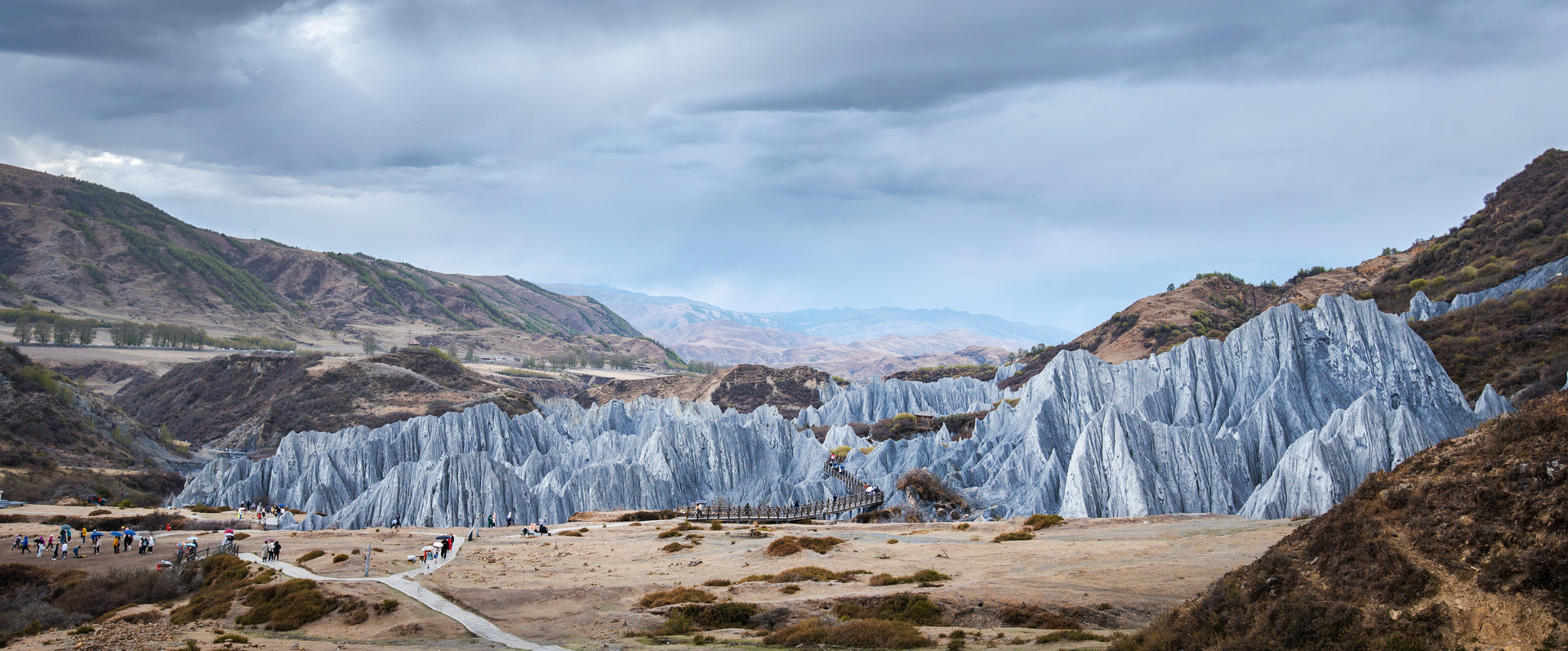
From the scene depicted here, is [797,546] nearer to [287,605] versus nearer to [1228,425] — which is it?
[287,605]

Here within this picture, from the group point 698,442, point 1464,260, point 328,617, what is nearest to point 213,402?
point 698,442

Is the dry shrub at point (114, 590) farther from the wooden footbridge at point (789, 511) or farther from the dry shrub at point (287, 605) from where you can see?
the wooden footbridge at point (789, 511)

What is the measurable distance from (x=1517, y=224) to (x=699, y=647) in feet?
377

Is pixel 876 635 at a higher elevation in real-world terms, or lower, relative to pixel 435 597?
higher

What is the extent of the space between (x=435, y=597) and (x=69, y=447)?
256 ft

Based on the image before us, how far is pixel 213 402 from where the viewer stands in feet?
432

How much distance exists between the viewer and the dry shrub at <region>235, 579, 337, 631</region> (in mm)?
26423

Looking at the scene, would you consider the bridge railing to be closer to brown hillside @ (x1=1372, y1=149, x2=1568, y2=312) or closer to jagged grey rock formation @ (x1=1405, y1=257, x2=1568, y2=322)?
jagged grey rock formation @ (x1=1405, y1=257, x2=1568, y2=322)

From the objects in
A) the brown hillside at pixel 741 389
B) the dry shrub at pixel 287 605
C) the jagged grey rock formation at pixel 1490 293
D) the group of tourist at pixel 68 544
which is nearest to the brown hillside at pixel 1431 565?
the dry shrub at pixel 287 605

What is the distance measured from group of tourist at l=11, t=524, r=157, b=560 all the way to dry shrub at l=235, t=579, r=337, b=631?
15.3 m

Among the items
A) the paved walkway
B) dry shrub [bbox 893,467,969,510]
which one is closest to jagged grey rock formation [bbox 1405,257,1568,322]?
dry shrub [bbox 893,467,969,510]

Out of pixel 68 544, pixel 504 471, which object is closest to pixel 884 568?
pixel 68 544

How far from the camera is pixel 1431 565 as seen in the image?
12.0 m

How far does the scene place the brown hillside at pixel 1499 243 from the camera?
8144 centimetres
